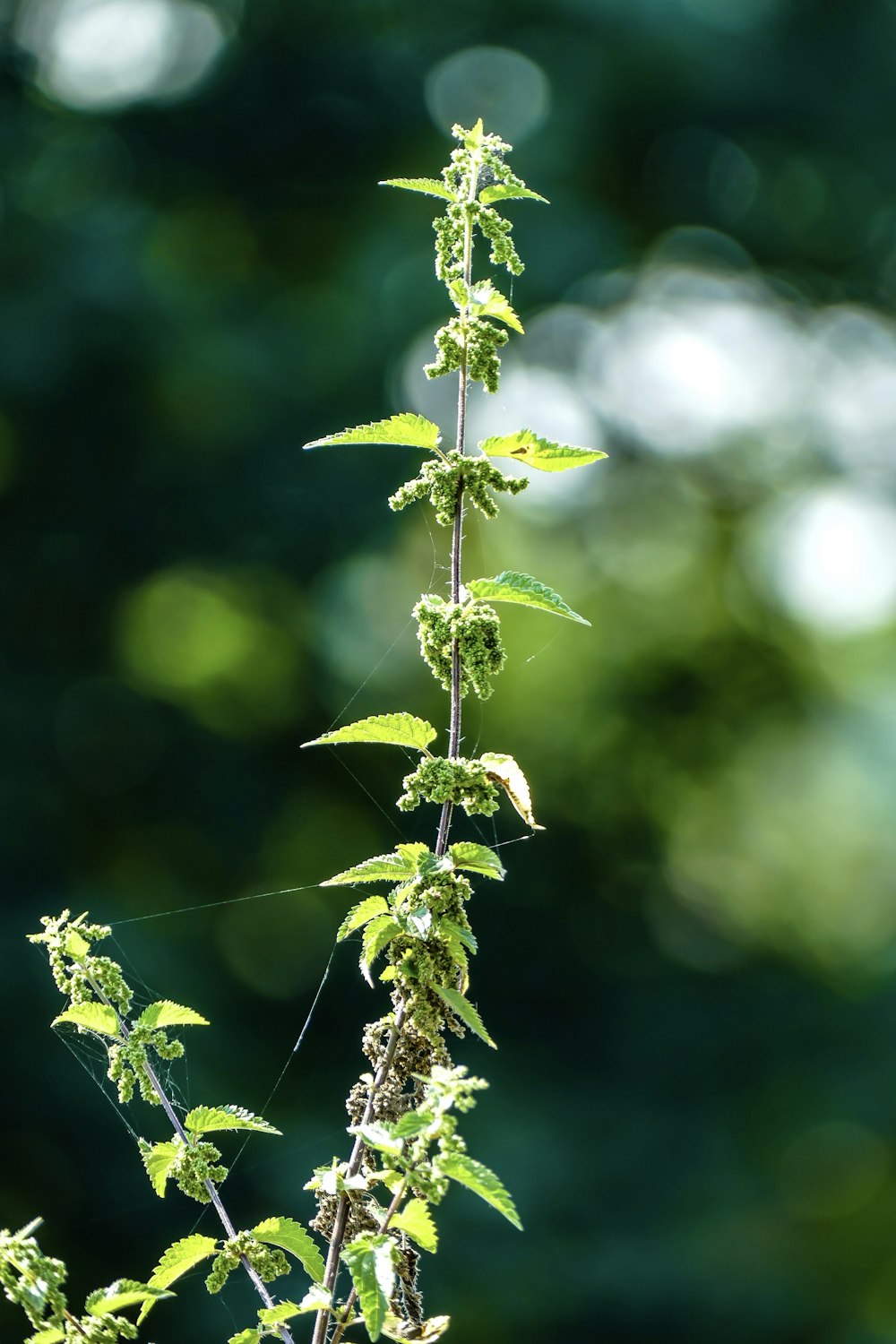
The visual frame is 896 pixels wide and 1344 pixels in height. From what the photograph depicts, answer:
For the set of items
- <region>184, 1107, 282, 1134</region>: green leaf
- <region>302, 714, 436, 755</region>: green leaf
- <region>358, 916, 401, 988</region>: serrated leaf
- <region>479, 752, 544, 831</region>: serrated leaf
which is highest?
<region>302, 714, 436, 755</region>: green leaf

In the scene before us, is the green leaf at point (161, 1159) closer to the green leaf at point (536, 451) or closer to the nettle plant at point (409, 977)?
the nettle plant at point (409, 977)

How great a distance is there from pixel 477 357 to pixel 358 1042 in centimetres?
379

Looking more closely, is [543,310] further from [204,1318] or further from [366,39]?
[204,1318]

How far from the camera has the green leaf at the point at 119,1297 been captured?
27.7 inches

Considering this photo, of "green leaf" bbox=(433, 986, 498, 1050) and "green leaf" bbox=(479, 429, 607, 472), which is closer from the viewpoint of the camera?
"green leaf" bbox=(433, 986, 498, 1050)

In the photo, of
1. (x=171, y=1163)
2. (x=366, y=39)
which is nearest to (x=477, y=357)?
(x=171, y=1163)

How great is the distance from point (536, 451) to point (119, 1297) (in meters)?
0.56

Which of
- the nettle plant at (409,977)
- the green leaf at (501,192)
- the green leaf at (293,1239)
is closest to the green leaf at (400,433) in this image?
the nettle plant at (409,977)

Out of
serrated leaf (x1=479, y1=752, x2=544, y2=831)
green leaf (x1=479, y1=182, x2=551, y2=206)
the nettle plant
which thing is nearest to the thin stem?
the nettle plant

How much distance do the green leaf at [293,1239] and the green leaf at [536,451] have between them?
1.66 feet

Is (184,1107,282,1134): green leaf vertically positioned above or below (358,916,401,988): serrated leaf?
below

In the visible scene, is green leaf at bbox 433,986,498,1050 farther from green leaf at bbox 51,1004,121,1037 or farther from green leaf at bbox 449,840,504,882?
green leaf at bbox 51,1004,121,1037

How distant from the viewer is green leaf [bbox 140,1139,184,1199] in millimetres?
840

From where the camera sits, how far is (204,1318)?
13.0ft
